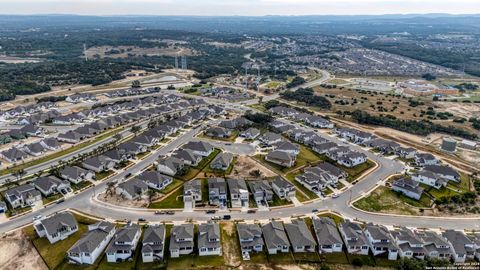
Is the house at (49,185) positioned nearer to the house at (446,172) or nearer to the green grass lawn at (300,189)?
the green grass lawn at (300,189)

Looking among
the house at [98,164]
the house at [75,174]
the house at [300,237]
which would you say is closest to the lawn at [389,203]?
the house at [300,237]

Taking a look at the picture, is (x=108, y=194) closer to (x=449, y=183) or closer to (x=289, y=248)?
(x=289, y=248)

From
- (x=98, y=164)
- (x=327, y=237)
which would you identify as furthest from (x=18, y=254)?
(x=327, y=237)

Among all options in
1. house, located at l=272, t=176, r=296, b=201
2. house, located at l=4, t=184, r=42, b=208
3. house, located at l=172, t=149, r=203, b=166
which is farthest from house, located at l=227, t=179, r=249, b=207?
house, located at l=4, t=184, r=42, b=208

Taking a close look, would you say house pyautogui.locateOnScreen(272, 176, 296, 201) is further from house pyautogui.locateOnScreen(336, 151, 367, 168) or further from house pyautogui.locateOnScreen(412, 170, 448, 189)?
house pyautogui.locateOnScreen(412, 170, 448, 189)

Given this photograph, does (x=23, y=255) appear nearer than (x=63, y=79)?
Yes

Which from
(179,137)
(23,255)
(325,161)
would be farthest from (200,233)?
(179,137)
